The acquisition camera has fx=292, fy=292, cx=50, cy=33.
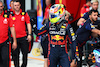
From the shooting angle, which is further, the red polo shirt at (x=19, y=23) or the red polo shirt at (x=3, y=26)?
the red polo shirt at (x=19, y=23)

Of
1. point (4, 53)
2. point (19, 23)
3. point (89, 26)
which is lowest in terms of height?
point (4, 53)

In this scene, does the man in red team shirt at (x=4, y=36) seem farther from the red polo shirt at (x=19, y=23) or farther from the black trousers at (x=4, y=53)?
the red polo shirt at (x=19, y=23)

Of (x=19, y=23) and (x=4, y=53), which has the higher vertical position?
(x=19, y=23)

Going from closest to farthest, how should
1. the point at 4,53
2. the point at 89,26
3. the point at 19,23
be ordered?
the point at 4,53 < the point at 89,26 < the point at 19,23

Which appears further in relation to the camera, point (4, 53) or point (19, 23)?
point (19, 23)

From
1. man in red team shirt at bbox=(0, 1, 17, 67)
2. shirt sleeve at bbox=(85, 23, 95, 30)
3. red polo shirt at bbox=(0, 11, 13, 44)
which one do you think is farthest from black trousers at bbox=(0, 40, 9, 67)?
shirt sleeve at bbox=(85, 23, 95, 30)

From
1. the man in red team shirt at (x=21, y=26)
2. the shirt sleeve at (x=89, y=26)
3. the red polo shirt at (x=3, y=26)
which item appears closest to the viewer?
the red polo shirt at (x=3, y=26)

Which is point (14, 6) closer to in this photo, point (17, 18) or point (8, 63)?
point (17, 18)

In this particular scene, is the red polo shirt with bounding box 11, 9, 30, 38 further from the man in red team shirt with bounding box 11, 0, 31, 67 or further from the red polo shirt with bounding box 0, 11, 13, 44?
the red polo shirt with bounding box 0, 11, 13, 44

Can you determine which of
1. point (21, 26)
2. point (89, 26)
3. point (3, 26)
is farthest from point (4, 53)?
point (89, 26)

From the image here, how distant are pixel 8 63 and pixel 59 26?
188 cm

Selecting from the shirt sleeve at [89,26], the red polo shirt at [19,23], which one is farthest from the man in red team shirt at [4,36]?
the shirt sleeve at [89,26]

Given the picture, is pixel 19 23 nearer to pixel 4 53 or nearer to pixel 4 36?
pixel 4 36

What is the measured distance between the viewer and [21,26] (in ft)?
28.0
